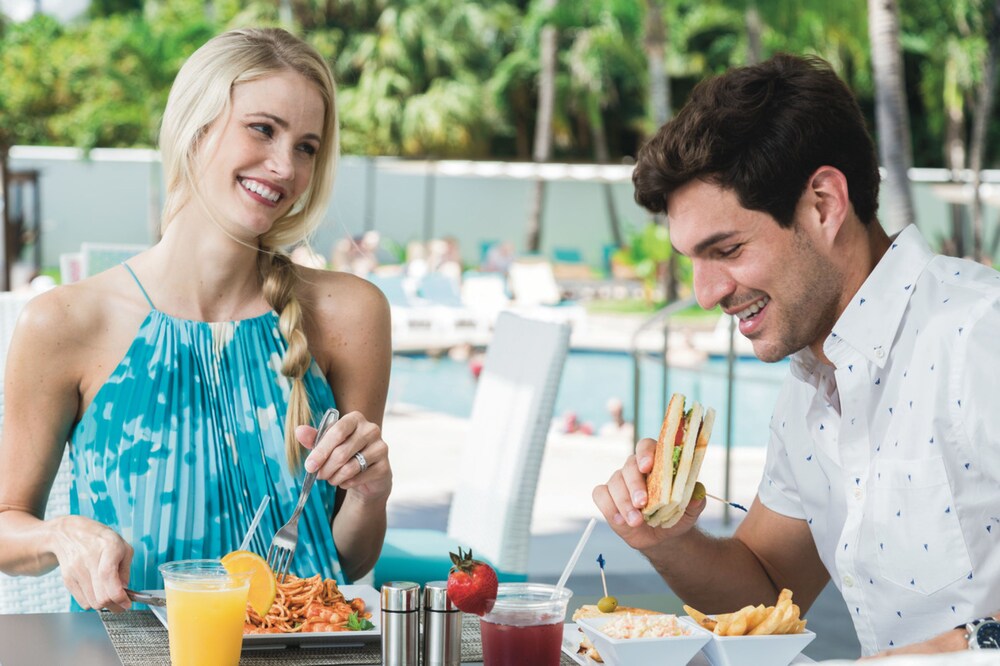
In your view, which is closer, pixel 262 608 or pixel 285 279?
pixel 262 608

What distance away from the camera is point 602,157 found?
31.0 m

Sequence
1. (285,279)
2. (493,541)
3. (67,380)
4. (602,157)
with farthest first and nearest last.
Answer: (602,157), (493,541), (285,279), (67,380)

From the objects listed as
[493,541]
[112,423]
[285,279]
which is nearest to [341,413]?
[285,279]

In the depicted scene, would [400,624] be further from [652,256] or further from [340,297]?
[652,256]

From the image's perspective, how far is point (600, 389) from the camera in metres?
15.3

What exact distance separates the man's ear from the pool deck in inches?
90.3

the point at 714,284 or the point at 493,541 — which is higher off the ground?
the point at 714,284

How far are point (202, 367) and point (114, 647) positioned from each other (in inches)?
26.3

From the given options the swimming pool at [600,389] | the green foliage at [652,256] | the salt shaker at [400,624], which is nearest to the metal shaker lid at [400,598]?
the salt shaker at [400,624]

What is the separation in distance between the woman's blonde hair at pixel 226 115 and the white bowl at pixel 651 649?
0.84 m

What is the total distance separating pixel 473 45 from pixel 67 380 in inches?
1221

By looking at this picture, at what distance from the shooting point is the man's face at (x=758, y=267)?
169 centimetres

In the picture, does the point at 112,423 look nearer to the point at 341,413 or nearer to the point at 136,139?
the point at 341,413

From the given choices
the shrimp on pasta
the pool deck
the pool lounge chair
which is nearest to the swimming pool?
the pool deck
